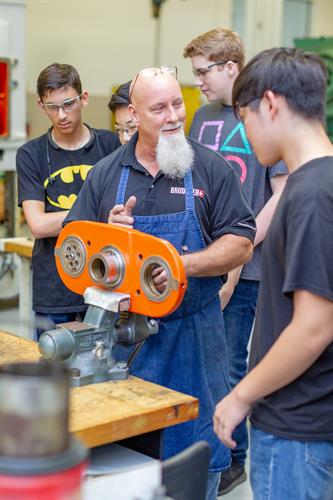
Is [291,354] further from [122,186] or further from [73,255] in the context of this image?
[122,186]

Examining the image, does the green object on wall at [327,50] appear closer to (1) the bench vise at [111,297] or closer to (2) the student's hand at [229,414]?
(1) the bench vise at [111,297]

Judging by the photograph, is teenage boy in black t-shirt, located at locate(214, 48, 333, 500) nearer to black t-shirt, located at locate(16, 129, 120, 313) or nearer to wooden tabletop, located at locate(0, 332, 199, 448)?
wooden tabletop, located at locate(0, 332, 199, 448)

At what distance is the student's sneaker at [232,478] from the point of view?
2619 mm

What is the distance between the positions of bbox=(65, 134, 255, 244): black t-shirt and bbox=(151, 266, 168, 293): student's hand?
33cm

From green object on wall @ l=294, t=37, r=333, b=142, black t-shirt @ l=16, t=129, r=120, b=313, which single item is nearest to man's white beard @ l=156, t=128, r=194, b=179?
black t-shirt @ l=16, t=129, r=120, b=313

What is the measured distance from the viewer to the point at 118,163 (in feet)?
6.66

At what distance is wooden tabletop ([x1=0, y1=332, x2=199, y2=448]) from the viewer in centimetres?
139

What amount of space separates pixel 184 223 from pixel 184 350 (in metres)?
0.31

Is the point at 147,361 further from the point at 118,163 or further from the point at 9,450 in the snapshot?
the point at 9,450

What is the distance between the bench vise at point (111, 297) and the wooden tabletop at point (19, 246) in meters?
1.64

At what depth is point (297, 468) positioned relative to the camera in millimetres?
1393

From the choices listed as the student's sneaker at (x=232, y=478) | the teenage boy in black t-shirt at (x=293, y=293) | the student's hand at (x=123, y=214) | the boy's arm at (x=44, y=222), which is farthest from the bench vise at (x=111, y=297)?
the student's sneaker at (x=232, y=478)

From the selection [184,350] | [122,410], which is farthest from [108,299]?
[184,350]

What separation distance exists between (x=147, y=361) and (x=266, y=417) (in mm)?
537
